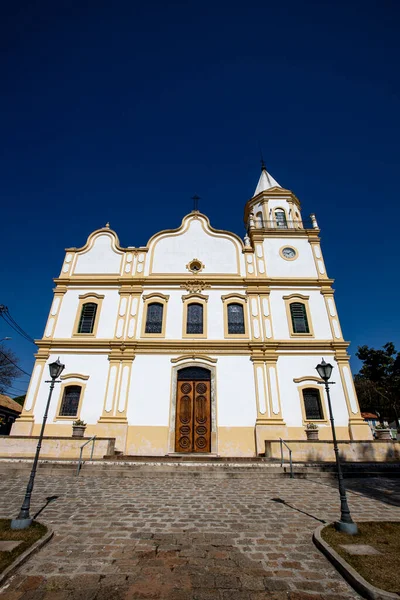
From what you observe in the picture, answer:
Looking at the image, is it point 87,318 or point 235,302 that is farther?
point 235,302

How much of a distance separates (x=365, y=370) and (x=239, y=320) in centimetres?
2277

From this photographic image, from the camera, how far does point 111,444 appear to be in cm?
1317

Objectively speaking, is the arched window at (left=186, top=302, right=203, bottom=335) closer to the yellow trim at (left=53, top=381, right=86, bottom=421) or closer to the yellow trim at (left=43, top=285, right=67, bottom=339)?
the yellow trim at (left=53, top=381, right=86, bottom=421)

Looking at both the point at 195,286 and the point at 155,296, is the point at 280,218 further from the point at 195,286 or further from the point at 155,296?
the point at 155,296

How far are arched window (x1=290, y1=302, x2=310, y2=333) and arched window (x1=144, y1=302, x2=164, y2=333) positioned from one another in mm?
7392

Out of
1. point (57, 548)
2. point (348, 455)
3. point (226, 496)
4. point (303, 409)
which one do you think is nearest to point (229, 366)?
Result: point (303, 409)

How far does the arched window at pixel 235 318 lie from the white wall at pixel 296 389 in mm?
2680

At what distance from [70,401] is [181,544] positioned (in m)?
12.3

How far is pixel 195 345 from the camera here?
53.2ft

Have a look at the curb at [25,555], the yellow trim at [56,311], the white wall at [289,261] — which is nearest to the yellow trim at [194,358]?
the white wall at [289,261]

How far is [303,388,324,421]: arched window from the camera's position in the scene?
1491 centimetres

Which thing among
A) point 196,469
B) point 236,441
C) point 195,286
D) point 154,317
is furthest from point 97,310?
point 196,469

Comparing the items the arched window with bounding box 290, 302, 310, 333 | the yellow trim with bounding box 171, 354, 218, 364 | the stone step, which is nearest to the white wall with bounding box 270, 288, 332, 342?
the arched window with bounding box 290, 302, 310, 333

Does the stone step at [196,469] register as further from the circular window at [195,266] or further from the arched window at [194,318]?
the circular window at [195,266]
